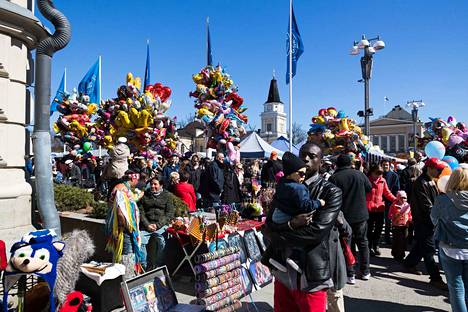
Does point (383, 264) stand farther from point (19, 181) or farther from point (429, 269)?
point (19, 181)

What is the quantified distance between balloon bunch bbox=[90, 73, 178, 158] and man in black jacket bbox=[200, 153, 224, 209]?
342 centimetres

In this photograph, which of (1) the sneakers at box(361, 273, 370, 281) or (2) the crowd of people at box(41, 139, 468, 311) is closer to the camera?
(2) the crowd of people at box(41, 139, 468, 311)

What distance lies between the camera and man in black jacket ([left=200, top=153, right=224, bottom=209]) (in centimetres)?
800

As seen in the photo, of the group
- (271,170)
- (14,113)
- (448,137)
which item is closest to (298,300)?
(14,113)

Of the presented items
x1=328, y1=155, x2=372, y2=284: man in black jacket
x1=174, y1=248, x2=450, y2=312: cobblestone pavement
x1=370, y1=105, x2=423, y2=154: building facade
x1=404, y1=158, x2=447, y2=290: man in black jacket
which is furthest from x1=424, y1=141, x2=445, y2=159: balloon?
x1=370, y1=105, x2=423, y2=154: building facade

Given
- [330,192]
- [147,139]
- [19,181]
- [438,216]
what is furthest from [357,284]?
[147,139]

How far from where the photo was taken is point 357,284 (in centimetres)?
532

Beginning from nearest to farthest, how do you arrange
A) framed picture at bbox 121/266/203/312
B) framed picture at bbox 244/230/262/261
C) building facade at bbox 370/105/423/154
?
framed picture at bbox 121/266/203/312 → framed picture at bbox 244/230/262/261 → building facade at bbox 370/105/423/154

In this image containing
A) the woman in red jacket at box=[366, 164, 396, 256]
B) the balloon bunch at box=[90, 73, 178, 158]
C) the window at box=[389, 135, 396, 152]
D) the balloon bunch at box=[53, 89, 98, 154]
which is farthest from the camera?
the window at box=[389, 135, 396, 152]

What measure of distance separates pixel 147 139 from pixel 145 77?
13325 millimetres

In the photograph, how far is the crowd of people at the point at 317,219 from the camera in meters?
2.69

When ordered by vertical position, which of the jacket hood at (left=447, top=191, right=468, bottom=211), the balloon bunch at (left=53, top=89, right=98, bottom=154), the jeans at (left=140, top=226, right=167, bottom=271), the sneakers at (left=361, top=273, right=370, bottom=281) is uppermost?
the balloon bunch at (left=53, top=89, right=98, bottom=154)

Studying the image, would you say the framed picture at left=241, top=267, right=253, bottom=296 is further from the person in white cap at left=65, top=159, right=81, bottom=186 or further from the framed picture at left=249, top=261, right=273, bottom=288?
the person in white cap at left=65, top=159, right=81, bottom=186

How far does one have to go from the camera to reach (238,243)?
4.92 meters
